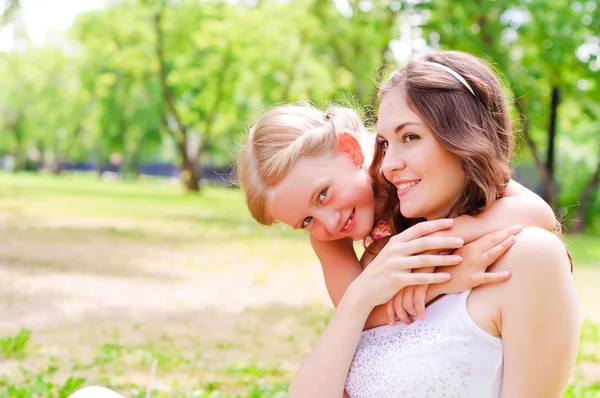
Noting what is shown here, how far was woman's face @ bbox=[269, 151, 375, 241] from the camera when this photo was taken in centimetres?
243

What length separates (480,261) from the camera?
185cm

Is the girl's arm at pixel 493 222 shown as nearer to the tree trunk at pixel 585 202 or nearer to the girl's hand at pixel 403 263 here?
the girl's hand at pixel 403 263

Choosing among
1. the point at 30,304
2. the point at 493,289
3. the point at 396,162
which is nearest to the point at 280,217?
the point at 396,162

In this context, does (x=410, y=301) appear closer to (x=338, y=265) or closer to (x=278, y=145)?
(x=338, y=265)

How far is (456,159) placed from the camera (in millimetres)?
1982

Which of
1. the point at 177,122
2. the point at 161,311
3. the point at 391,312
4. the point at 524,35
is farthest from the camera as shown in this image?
the point at 177,122

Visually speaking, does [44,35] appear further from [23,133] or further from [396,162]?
[396,162]

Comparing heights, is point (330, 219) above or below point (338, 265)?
above

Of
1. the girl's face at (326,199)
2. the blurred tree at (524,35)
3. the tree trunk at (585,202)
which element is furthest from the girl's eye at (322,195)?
the tree trunk at (585,202)

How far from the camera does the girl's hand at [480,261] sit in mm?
1807

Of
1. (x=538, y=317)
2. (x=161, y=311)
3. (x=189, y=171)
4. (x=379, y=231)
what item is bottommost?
(x=189, y=171)

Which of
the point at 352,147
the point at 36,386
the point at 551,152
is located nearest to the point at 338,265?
the point at 352,147

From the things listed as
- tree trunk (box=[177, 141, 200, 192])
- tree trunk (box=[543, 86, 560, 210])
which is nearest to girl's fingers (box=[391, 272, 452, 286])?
tree trunk (box=[543, 86, 560, 210])

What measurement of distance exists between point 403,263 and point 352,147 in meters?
0.69
